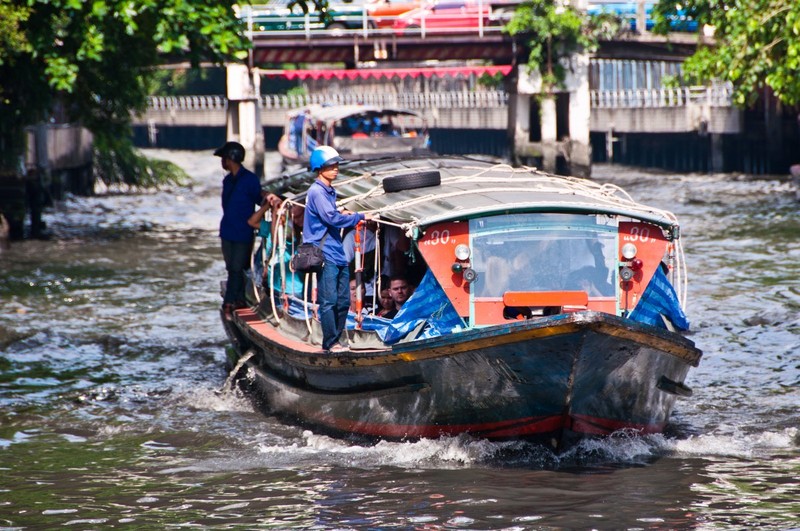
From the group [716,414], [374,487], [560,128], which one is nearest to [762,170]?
[560,128]

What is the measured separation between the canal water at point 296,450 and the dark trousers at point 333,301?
96 centimetres

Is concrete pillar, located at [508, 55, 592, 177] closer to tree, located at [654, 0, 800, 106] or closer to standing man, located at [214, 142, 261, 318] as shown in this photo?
tree, located at [654, 0, 800, 106]

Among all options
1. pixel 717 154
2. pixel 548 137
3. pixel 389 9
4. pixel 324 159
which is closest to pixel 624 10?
pixel 717 154

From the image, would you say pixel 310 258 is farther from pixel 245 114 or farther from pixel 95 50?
pixel 245 114

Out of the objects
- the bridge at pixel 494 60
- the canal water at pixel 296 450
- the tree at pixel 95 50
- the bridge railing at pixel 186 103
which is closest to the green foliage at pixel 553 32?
the bridge at pixel 494 60

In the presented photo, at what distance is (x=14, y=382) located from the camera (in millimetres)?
13102

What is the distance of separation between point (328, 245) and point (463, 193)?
1.18 meters

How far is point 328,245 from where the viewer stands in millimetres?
9891

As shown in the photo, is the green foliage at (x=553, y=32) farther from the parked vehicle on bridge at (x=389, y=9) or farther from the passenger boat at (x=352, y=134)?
the parked vehicle on bridge at (x=389, y=9)

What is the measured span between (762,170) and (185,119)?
30.1 m

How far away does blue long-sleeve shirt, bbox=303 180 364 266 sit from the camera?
385 inches

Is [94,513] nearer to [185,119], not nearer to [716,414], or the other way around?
[716,414]

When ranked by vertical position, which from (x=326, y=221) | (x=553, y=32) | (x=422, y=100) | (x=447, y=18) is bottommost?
(x=326, y=221)

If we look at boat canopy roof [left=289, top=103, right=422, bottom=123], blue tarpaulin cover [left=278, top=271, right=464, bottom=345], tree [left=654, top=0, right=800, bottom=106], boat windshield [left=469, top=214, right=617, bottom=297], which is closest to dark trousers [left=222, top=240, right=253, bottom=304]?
blue tarpaulin cover [left=278, top=271, right=464, bottom=345]
